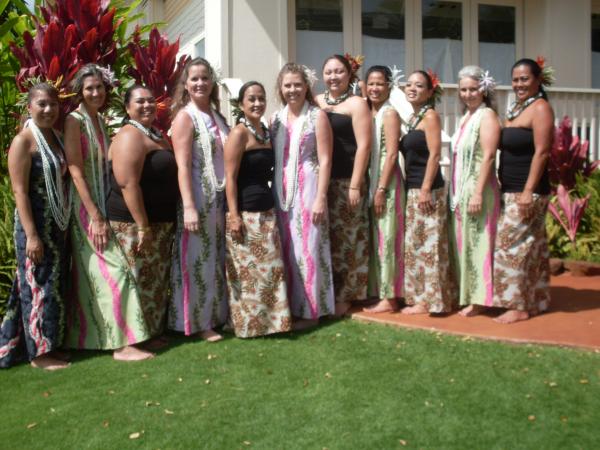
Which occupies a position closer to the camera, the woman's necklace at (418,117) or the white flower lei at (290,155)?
the white flower lei at (290,155)

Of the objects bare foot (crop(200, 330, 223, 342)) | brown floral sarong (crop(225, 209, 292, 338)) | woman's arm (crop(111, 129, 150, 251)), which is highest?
woman's arm (crop(111, 129, 150, 251))

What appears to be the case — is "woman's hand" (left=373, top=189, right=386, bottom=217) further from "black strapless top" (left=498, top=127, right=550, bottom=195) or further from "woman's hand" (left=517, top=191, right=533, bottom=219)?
"woman's hand" (left=517, top=191, right=533, bottom=219)

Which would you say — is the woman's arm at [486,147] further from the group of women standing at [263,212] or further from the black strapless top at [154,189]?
the black strapless top at [154,189]

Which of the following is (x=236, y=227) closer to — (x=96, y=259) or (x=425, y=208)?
(x=96, y=259)

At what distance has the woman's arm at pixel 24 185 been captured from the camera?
14.8ft

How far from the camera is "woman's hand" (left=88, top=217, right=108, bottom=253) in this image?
15.6ft

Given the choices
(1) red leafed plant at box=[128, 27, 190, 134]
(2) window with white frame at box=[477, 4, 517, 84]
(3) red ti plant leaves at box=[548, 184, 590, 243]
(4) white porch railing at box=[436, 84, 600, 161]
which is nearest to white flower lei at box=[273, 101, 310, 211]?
(1) red leafed plant at box=[128, 27, 190, 134]

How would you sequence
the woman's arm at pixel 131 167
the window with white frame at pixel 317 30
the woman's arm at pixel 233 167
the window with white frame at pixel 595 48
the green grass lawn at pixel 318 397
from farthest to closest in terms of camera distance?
the window with white frame at pixel 595 48
the window with white frame at pixel 317 30
the woman's arm at pixel 233 167
the woman's arm at pixel 131 167
the green grass lawn at pixel 318 397

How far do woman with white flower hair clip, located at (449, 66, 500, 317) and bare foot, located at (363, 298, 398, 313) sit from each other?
0.55m

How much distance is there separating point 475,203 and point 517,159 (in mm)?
471

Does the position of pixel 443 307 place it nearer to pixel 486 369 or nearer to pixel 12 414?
pixel 486 369

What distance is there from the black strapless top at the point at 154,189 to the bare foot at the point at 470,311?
251 cm

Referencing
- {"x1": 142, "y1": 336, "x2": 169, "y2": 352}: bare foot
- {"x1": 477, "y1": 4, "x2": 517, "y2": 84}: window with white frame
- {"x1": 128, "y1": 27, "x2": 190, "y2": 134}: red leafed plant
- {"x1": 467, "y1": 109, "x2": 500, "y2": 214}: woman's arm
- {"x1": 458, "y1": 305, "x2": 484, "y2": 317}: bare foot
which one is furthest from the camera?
{"x1": 477, "y1": 4, "x2": 517, "y2": 84}: window with white frame

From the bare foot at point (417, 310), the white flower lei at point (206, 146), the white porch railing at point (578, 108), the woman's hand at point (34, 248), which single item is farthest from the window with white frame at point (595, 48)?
the woman's hand at point (34, 248)
